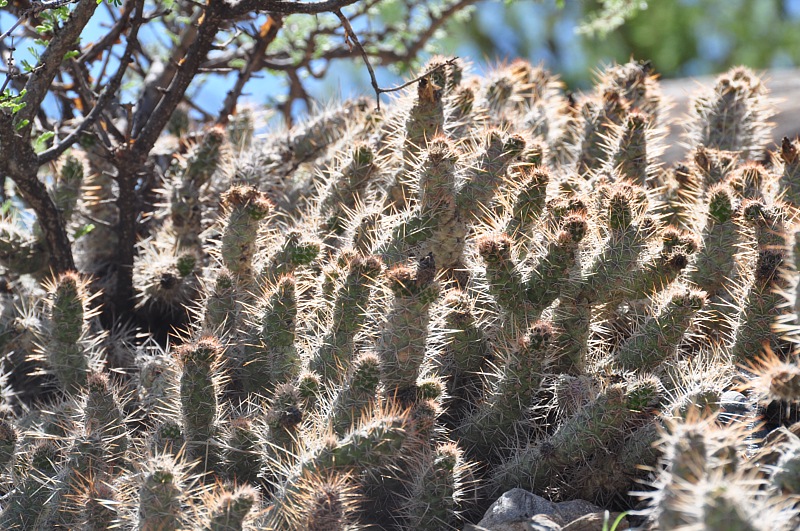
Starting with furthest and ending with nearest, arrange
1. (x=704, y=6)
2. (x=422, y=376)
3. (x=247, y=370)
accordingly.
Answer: (x=704, y=6) < (x=247, y=370) < (x=422, y=376)

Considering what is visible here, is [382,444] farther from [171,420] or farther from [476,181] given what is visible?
[476,181]

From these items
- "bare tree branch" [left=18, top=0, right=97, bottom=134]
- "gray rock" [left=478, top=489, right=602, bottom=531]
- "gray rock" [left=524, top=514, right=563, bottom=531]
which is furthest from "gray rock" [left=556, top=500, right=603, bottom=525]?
"bare tree branch" [left=18, top=0, right=97, bottom=134]

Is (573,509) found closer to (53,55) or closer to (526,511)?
(526,511)

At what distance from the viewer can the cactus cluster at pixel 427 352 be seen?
3.07m

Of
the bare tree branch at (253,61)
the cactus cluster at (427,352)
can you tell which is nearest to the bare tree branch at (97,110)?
the cactus cluster at (427,352)

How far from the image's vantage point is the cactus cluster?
3070mm

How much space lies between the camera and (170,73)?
6324 millimetres

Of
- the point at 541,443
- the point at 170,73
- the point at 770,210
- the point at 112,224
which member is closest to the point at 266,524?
the point at 541,443

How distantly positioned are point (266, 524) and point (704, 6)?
17659mm

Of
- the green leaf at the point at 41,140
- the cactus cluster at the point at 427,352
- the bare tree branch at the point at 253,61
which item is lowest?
the cactus cluster at the point at 427,352

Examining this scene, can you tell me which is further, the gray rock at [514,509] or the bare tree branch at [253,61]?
the bare tree branch at [253,61]

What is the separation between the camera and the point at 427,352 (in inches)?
144

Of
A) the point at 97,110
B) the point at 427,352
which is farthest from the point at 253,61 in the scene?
the point at 427,352

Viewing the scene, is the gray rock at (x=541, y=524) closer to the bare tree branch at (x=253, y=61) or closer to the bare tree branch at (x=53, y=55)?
the bare tree branch at (x=53, y=55)
